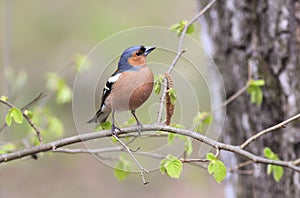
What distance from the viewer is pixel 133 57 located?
1.49 meters

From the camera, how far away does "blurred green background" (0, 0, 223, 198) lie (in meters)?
5.80

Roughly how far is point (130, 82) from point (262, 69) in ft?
4.08

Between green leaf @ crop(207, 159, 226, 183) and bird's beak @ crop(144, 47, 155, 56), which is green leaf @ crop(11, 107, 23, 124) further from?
green leaf @ crop(207, 159, 226, 183)

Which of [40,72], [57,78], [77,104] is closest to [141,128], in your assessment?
[77,104]

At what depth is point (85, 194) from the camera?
5.84 meters

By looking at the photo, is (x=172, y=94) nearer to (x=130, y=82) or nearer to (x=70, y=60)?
(x=130, y=82)

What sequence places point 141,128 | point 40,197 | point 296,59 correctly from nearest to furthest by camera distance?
point 141,128 → point 296,59 → point 40,197

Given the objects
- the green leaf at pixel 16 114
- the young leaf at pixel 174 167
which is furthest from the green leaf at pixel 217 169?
the green leaf at pixel 16 114

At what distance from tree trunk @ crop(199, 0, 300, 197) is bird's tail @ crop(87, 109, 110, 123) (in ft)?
3.18

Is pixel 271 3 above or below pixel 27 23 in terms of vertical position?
below

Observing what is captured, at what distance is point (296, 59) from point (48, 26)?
5.66 meters

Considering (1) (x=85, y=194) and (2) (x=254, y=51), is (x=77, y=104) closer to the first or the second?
(2) (x=254, y=51)

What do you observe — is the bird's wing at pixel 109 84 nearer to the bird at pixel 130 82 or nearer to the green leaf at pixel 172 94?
the bird at pixel 130 82

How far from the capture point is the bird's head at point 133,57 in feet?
4.86
